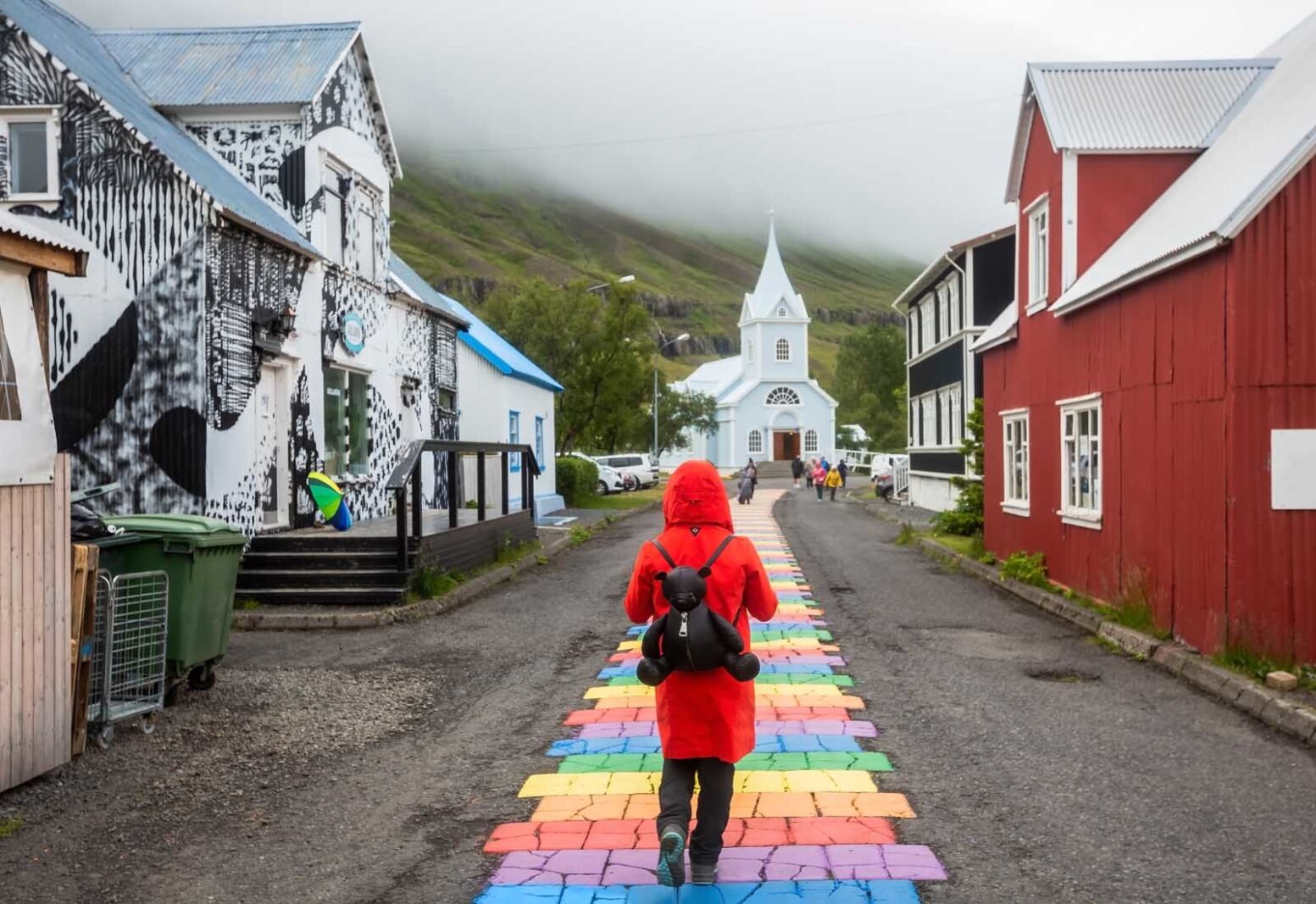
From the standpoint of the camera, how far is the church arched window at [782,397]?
3152 inches

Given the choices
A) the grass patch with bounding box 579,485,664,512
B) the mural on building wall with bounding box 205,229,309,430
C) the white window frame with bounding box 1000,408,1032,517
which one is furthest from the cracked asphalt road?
the grass patch with bounding box 579,485,664,512

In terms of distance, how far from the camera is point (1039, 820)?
18.6 feet

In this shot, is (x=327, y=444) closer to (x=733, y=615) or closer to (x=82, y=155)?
(x=82, y=155)

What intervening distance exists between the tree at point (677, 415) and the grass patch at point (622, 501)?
821 inches

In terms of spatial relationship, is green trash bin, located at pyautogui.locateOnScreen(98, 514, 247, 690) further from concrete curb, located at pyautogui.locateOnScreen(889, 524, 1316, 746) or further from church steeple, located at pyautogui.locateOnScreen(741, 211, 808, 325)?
church steeple, located at pyautogui.locateOnScreen(741, 211, 808, 325)

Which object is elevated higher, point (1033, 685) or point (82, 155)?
point (82, 155)

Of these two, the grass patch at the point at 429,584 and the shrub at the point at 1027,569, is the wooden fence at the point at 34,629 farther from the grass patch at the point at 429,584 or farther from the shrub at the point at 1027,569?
the shrub at the point at 1027,569

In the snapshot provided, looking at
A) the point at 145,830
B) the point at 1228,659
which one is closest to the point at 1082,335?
the point at 1228,659

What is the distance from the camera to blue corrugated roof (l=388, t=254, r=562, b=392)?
25.2 meters

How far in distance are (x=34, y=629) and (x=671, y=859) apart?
405 centimetres

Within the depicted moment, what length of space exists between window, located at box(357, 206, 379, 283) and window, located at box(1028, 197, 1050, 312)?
31.6 feet

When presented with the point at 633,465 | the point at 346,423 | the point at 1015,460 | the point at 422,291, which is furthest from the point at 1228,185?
the point at 633,465

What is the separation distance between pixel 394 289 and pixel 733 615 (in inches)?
618

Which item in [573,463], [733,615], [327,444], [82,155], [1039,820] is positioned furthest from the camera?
[573,463]
